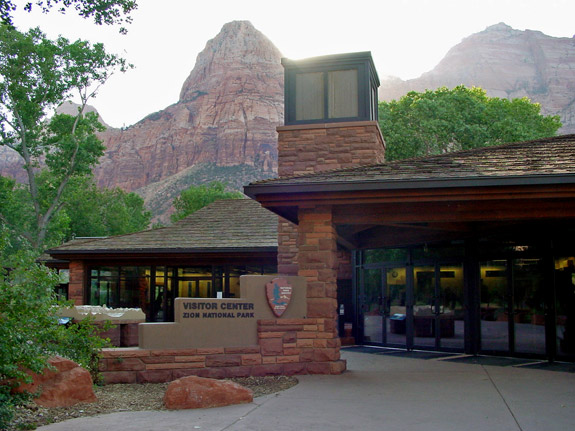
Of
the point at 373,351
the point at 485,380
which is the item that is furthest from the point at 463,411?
the point at 373,351

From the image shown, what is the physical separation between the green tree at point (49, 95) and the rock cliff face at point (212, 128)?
251 feet

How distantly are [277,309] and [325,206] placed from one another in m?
1.91

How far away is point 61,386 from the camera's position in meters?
7.89

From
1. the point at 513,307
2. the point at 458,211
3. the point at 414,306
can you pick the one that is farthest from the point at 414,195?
the point at 414,306

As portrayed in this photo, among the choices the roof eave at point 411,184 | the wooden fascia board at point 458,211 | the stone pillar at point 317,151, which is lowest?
the wooden fascia board at point 458,211

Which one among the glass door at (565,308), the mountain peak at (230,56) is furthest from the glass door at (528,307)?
the mountain peak at (230,56)

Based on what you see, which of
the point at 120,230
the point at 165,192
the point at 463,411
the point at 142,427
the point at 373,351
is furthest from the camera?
the point at 165,192

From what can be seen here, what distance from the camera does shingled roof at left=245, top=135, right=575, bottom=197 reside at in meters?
9.94

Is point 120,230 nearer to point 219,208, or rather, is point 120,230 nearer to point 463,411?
point 219,208

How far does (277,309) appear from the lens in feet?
34.6

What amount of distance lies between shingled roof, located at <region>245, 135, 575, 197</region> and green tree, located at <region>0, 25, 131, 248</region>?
2973cm

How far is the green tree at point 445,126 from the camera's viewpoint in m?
33.6

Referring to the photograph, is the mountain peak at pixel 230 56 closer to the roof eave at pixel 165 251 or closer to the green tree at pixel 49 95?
the green tree at pixel 49 95

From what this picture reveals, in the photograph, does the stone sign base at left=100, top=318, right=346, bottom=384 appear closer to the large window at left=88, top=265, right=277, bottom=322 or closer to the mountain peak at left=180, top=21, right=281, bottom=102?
the large window at left=88, top=265, right=277, bottom=322
